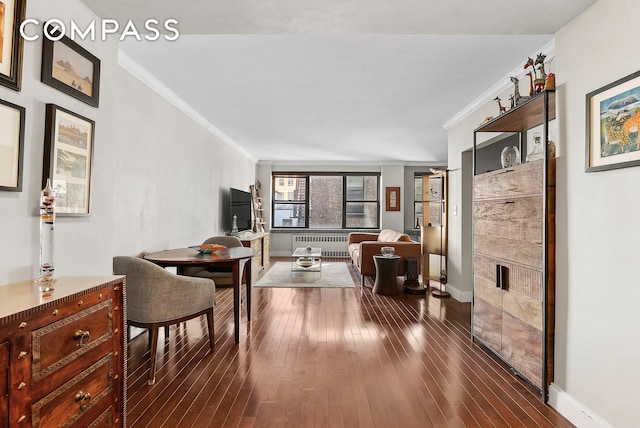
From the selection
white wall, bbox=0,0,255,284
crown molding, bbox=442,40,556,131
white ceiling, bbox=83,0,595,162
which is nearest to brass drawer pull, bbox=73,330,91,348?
white wall, bbox=0,0,255,284

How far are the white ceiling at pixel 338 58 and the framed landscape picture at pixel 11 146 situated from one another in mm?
937

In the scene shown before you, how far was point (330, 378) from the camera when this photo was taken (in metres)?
2.68

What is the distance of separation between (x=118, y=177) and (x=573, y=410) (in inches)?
148

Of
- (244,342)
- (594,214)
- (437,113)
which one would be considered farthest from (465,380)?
(437,113)

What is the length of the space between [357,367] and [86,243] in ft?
6.80

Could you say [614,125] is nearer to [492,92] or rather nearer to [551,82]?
[551,82]

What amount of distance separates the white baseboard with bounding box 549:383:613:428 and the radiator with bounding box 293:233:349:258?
24.4ft

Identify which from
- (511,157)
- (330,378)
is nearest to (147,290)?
(330,378)

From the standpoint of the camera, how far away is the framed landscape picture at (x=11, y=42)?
1.56 m

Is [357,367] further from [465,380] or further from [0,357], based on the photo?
[0,357]

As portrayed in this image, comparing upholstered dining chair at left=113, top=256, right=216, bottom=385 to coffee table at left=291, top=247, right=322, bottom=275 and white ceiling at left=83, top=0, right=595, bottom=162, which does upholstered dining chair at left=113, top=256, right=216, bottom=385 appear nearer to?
white ceiling at left=83, top=0, right=595, bottom=162

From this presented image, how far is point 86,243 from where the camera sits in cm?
219

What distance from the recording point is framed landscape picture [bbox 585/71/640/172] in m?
1.79

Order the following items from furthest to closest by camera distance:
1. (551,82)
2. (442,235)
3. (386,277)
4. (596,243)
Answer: (442,235) < (386,277) < (551,82) < (596,243)
